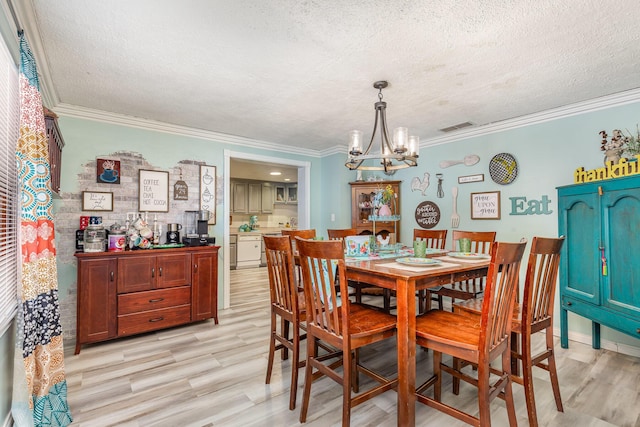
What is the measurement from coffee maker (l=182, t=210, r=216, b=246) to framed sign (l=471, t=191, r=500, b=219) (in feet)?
10.7

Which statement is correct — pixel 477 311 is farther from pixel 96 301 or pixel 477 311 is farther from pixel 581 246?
→ pixel 96 301

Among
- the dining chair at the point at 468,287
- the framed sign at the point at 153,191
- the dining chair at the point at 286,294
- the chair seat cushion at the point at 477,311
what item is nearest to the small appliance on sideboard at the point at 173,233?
the framed sign at the point at 153,191

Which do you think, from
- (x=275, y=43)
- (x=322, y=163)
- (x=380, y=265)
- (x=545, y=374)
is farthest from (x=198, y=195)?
(x=545, y=374)

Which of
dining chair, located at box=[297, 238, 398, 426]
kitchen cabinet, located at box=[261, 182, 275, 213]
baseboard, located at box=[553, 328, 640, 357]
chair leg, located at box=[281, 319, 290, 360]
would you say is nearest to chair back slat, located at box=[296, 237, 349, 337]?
dining chair, located at box=[297, 238, 398, 426]

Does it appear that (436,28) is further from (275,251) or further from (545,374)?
(545,374)

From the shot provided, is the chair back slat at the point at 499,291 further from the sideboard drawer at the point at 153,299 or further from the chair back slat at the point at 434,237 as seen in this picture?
the sideboard drawer at the point at 153,299

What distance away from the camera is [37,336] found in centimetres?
171

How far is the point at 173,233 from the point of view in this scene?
3.55 metres

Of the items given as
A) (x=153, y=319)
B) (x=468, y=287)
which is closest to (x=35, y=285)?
(x=153, y=319)

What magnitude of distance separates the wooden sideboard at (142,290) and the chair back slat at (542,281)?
299 centimetres

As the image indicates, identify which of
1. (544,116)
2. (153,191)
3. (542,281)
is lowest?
(542,281)

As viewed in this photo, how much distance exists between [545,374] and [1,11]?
13.2 feet

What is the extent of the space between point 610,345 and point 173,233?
452 cm

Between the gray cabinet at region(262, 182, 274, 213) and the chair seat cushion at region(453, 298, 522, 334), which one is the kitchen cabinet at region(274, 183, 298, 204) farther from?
the chair seat cushion at region(453, 298, 522, 334)
